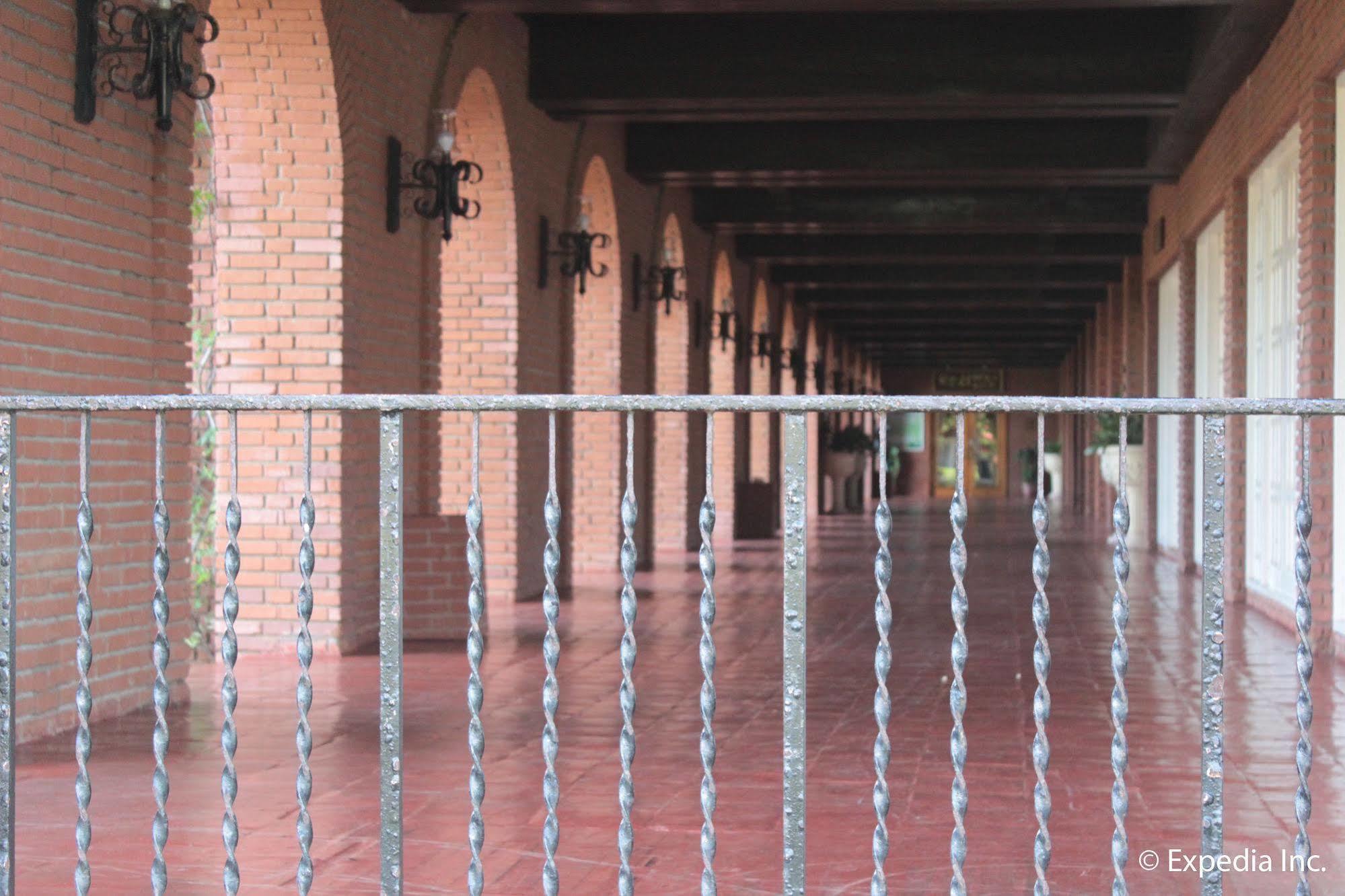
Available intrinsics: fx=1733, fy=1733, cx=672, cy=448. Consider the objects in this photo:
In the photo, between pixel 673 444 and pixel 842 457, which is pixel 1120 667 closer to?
pixel 673 444

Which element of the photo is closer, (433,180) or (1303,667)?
(1303,667)

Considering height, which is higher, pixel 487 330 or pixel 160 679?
pixel 487 330

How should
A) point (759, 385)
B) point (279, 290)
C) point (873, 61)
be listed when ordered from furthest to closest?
point (759, 385) < point (873, 61) < point (279, 290)

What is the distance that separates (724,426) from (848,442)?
26.5 feet

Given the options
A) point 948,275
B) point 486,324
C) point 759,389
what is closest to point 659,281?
point 486,324

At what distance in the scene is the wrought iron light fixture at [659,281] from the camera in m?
13.8

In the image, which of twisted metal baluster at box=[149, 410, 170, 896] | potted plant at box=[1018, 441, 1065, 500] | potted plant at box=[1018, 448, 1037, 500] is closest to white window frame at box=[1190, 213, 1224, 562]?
twisted metal baluster at box=[149, 410, 170, 896]

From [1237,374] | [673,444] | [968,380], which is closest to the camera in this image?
[1237,374]

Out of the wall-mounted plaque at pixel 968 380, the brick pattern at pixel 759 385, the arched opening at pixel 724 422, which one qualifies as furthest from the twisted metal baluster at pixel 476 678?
the wall-mounted plaque at pixel 968 380

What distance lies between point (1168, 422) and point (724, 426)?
4794 mm

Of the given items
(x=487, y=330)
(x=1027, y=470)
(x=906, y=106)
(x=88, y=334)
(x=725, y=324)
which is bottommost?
(x=1027, y=470)

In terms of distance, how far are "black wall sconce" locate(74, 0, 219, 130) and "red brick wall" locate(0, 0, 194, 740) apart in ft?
0.15

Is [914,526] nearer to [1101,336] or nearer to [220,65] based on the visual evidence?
[1101,336]

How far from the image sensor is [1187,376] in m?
13.6
